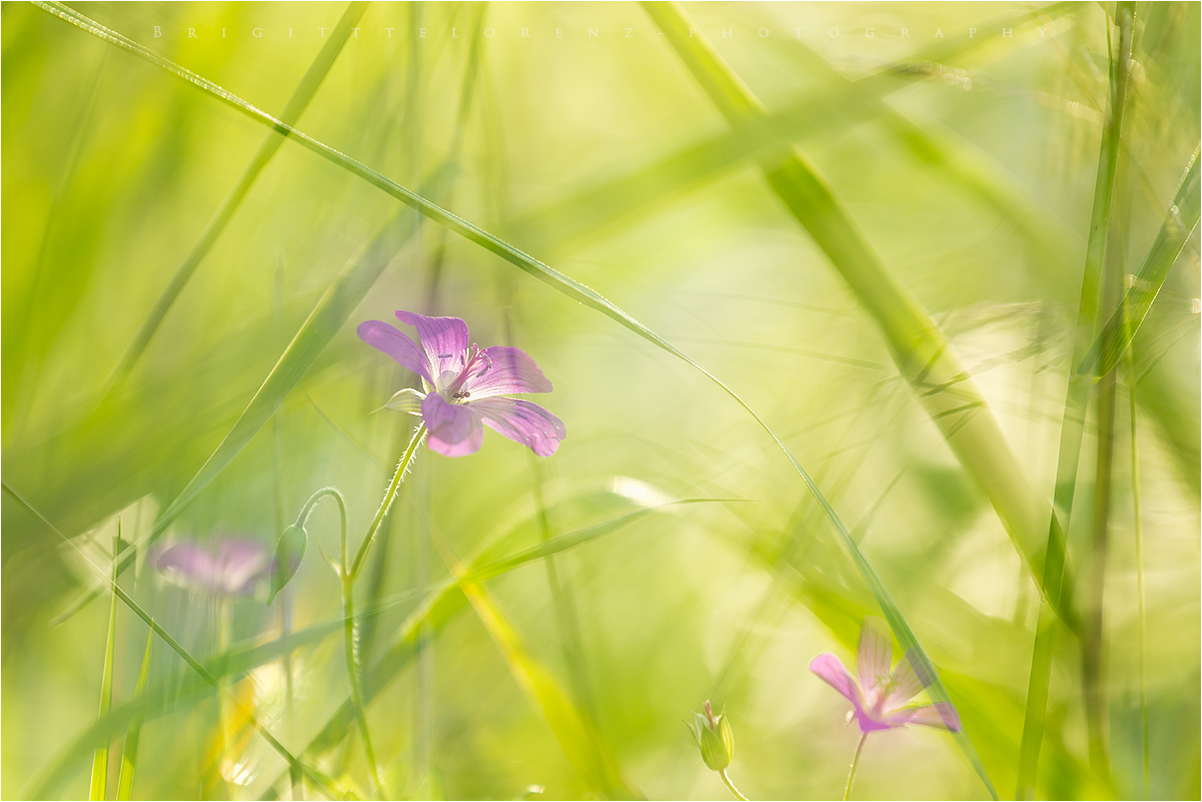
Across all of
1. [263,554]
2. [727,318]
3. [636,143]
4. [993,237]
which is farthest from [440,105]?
[993,237]

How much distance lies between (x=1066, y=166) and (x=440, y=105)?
3.17ft

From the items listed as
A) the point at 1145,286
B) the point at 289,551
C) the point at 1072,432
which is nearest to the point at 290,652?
the point at 289,551

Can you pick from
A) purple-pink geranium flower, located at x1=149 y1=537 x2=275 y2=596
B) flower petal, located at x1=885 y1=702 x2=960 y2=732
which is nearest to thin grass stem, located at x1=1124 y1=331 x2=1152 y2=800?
flower petal, located at x1=885 y1=702 x2=960 y2=732

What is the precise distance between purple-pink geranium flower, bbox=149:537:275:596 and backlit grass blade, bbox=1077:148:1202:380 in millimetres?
933

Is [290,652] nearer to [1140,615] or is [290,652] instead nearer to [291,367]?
[291,367]

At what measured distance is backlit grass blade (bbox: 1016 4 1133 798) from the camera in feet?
1.83

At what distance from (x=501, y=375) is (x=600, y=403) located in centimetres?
32

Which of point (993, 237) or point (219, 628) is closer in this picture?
point (219, 628)

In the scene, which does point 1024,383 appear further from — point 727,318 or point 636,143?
point 636,143

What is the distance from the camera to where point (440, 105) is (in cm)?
87

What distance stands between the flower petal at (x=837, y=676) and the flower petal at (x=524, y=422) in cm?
35

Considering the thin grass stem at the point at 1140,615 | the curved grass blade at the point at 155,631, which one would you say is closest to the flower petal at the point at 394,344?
the curved grass blade at the point at 155,631

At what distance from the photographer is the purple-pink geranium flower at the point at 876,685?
0.59 m

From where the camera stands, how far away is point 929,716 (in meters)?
0.58
